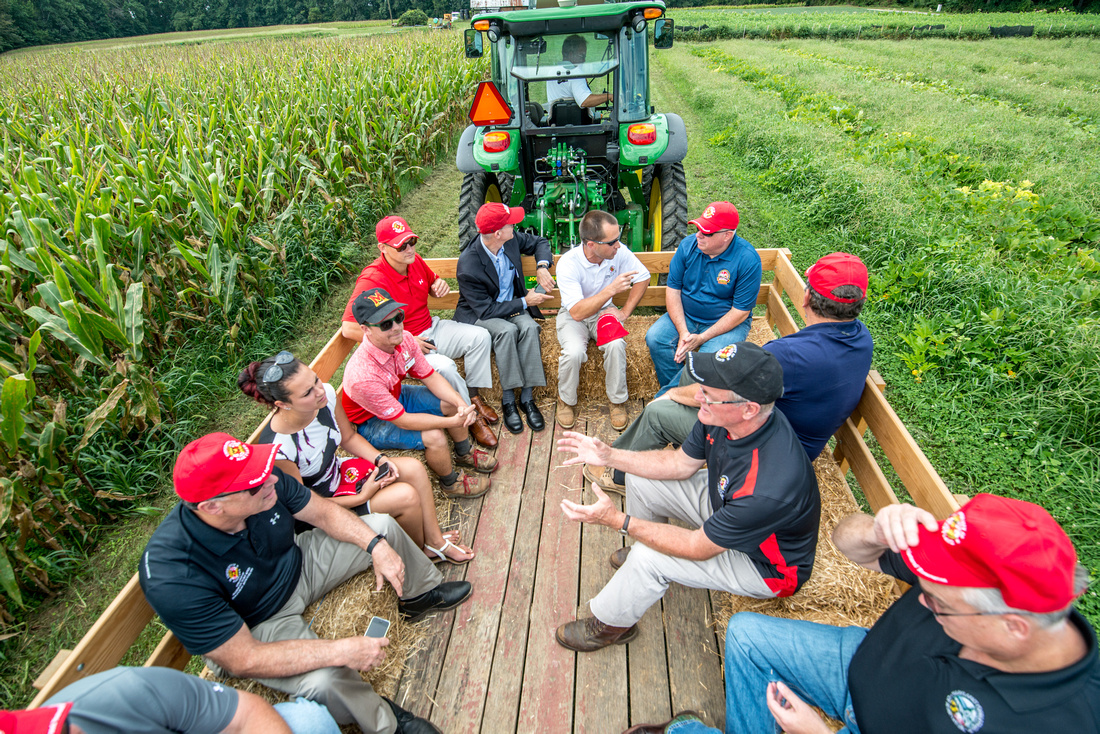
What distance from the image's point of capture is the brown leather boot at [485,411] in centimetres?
386

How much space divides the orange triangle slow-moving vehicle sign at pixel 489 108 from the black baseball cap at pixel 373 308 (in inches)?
90.7

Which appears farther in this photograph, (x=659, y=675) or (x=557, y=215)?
(x=557, y=215)

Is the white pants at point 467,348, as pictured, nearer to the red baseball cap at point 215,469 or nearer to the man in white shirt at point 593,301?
the man in white shirt at point 593,301

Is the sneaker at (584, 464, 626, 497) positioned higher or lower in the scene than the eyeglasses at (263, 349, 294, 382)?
lower

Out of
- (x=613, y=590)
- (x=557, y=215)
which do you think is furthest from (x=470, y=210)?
(x=613, y=590)

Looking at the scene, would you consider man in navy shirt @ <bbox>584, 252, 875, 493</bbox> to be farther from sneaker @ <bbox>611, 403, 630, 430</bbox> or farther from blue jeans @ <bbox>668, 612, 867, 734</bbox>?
sneaker @ <bbox>611, 403, 630, 430</bbox>

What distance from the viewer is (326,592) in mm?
2420

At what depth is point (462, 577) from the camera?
9.43 feet

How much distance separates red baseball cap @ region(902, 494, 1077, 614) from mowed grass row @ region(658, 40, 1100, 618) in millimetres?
1951

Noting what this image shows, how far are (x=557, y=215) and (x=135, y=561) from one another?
13.7ft

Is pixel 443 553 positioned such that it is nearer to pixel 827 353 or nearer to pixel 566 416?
pixel 566 416

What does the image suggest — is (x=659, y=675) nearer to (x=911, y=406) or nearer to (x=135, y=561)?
(x=911, y=406)

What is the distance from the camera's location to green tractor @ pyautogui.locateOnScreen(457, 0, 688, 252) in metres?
4.78

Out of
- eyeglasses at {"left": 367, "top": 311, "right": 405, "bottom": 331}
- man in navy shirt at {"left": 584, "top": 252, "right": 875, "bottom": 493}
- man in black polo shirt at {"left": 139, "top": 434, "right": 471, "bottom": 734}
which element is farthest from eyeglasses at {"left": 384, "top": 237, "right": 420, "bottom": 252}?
man in navy shirt at {"left": 584, "top": 252, "right": 875, "bottom": 493}
